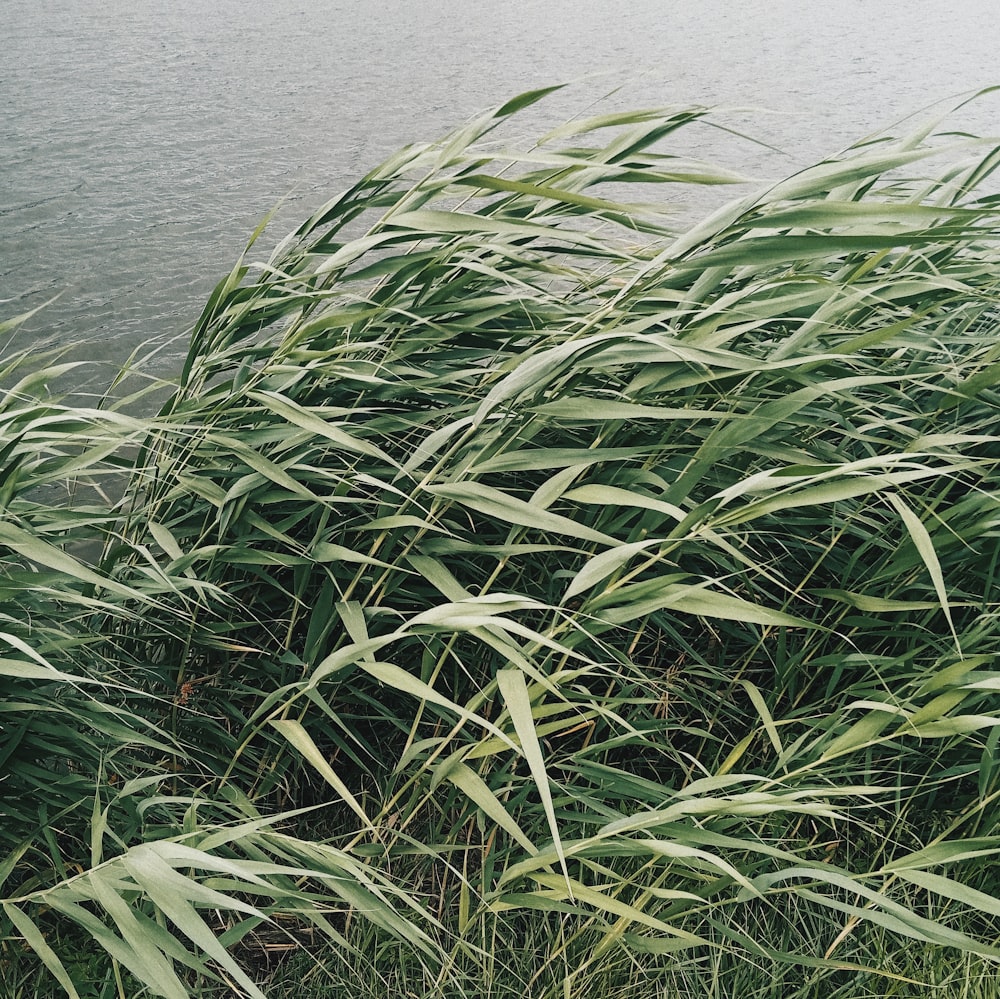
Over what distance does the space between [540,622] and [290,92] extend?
5215 mm

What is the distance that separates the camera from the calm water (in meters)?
3.82

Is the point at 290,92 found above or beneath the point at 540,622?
above

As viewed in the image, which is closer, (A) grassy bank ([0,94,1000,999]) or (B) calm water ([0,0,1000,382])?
(A) grassy bank ([0,94,1000,999])

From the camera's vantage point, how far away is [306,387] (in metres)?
1.39

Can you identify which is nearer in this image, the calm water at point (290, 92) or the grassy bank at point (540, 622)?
the grassy bank at point (540, 622)

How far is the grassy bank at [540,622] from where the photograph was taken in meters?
1.08

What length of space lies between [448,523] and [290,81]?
535cm

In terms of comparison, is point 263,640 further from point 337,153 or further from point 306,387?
point 337,153

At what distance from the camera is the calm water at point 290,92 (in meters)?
3.82

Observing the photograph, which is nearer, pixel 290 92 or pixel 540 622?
pixel 540 622

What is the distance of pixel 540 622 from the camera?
4.43ft

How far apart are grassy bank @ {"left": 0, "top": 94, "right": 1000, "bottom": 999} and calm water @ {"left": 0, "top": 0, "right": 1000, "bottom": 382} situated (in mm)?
1885

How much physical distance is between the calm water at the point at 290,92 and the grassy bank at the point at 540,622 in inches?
74.2

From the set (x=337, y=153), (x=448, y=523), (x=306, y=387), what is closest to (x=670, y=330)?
(x=448, y=523)
